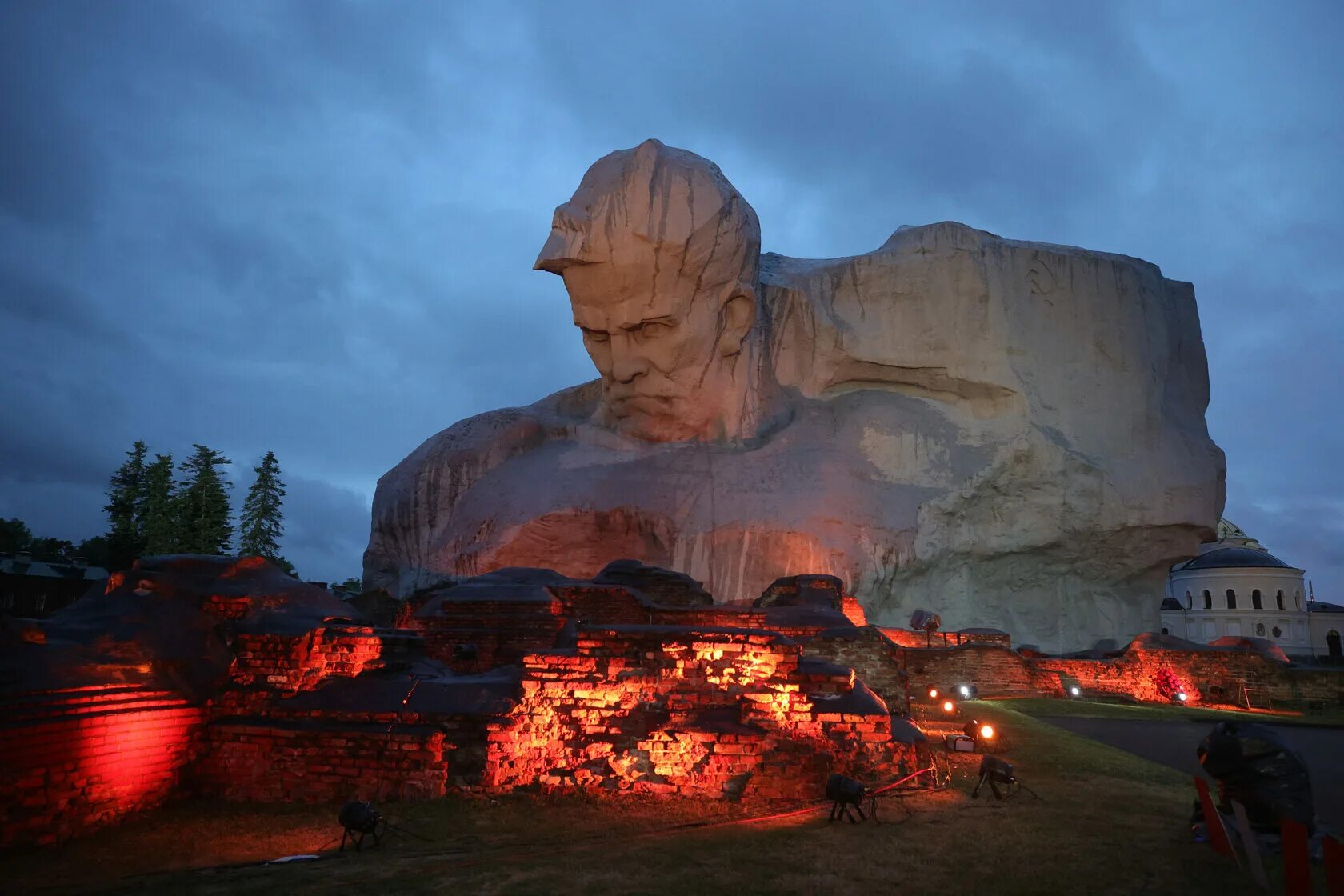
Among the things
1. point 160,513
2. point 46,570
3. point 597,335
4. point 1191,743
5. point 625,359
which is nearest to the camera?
point 1191,743

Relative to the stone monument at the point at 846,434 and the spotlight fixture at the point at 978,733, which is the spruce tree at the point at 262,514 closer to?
the stone monument at the point at 846,434

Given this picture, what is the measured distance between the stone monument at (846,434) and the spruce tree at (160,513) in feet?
25.4

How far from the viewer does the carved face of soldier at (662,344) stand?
24.8m

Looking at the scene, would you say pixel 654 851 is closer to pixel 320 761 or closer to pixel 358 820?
pixel 358 820

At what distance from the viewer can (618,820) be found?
5574 mm

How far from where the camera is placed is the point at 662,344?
25516mm

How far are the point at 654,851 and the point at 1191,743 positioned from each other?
354 inches

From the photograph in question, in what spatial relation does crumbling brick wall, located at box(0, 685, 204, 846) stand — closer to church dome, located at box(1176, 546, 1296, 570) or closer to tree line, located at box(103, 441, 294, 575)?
tree line, located at box(103, 441, 294, 575)

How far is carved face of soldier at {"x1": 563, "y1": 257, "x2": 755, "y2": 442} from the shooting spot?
24.8 metres

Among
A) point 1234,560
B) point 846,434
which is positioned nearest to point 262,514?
point 846,434

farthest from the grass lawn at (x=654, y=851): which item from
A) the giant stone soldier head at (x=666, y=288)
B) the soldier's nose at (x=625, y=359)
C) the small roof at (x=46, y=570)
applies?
the small roof at (x=46, y=570)

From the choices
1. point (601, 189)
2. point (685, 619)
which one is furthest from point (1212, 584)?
point (685, 619)

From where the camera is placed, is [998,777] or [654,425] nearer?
[998,777]

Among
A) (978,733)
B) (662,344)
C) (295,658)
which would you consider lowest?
(978,733)
